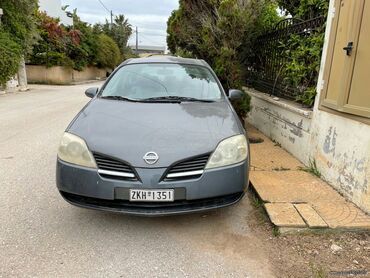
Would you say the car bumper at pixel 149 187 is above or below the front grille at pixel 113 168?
below

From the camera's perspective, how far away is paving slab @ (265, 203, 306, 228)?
2.90 metres

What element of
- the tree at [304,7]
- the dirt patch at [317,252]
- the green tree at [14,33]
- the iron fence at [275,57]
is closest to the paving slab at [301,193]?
the dirt patch at [317,252]

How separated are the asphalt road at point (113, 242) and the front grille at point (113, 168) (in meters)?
0.62

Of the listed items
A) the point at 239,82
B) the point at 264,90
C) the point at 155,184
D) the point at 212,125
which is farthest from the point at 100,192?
the point at 264,90

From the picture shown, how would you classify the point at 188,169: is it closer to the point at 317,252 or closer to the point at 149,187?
the point at 149,187

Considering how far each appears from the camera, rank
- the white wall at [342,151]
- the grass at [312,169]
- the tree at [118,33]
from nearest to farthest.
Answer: the white wall at [342,151], the grass at [312,169], the tree at [118,33]

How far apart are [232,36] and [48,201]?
4336mm

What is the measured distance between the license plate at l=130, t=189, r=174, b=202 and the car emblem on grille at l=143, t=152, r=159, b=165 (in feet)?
0.78

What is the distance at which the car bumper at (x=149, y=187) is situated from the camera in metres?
2.54

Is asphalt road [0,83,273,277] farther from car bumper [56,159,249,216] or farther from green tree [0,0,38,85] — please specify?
green tree [0,0,38,85]

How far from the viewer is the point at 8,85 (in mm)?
15133

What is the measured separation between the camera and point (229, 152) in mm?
2742

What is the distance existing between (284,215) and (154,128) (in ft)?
4.97

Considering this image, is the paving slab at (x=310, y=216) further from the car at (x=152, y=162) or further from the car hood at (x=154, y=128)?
the car hood at (x=154, y=128)
